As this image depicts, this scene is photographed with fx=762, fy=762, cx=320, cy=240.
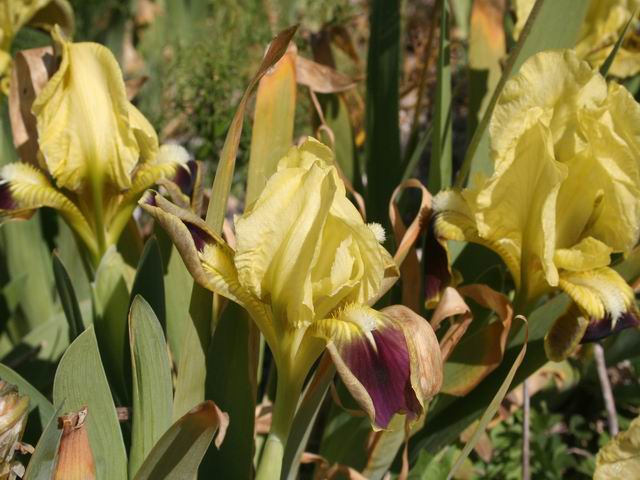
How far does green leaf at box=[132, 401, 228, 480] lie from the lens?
33.4 inches

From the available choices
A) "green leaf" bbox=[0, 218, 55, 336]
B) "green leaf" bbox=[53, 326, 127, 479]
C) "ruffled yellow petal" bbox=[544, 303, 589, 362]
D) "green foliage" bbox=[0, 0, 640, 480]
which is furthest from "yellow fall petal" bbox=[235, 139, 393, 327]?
"green leaf" bbox=[0, 218, 55, 336]

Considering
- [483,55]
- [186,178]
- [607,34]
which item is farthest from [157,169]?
[607,34]

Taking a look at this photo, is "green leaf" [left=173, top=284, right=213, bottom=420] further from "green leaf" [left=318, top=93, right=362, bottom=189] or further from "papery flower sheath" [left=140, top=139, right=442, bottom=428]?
"green leaf" [left=318, top=93, right=362, bottom=189]

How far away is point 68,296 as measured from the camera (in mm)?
1231

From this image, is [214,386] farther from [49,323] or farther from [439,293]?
[49,323]

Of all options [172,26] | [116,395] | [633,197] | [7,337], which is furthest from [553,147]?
[172,26]

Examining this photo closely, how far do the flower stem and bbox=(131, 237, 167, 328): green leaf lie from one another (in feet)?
0.95

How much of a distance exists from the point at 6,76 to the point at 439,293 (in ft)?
4.21

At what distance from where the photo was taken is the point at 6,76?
1.87 metres

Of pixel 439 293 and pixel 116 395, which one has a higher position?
pixel 439 293

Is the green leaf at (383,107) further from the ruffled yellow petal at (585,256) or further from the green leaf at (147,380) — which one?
the green leaf at (147,380)

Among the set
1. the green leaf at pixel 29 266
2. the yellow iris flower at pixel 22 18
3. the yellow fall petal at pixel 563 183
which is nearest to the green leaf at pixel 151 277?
the yellow fall petal at pixel 563 183

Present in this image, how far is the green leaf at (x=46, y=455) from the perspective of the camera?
0.83 m

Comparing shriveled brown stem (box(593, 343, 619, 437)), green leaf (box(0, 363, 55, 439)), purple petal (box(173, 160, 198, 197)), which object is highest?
purple petal (box(173, 160, 198, 197))
